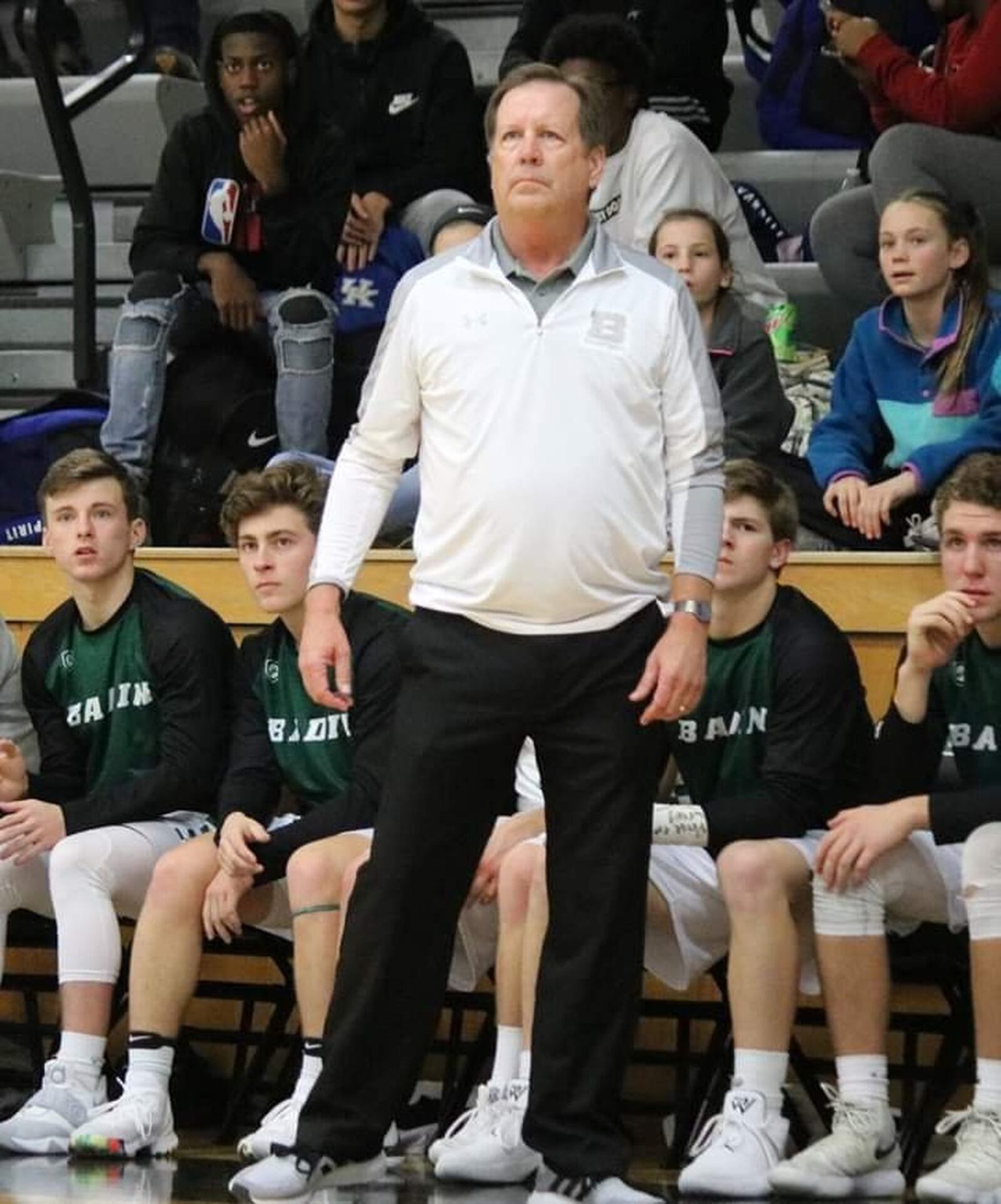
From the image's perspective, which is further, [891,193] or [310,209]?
[310,209]

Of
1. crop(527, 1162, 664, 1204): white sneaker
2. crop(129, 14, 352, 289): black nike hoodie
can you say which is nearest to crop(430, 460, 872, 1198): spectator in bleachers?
crop(527, 1162, 664, 1204): white sneaker

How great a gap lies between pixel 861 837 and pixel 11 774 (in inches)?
Result: 63.8

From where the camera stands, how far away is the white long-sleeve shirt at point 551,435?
3359mm

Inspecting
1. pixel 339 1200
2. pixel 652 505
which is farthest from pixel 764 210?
pixel 339 1200

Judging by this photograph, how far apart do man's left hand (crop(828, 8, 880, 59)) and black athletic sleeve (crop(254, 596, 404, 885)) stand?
210 cm

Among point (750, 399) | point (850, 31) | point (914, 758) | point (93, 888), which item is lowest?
point (93, 888)

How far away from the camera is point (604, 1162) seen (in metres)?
3.34

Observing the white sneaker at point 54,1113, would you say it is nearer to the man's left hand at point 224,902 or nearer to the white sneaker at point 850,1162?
the man's left hand at point 224,902

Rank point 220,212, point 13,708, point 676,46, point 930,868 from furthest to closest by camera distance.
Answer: point 676,46
point 220,212
point 13,708
point 930,868

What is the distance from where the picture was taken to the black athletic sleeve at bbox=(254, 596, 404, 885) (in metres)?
4.25

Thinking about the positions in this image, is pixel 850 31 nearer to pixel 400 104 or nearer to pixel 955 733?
pixel 400 104

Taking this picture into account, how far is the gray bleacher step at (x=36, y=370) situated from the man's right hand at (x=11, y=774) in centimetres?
240

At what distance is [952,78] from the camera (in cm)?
552

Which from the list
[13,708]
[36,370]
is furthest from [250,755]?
[36,370]
